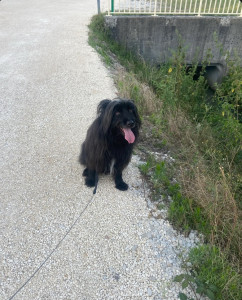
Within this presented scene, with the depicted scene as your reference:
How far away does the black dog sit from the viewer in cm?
280

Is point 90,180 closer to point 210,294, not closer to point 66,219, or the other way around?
point 66,219

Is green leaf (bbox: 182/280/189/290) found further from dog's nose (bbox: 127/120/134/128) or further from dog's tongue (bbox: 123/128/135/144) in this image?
dog's nose (bbox: 127/120/134/128)

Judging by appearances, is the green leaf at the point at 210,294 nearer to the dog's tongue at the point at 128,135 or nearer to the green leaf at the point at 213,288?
the green leaf at the point at 213,288

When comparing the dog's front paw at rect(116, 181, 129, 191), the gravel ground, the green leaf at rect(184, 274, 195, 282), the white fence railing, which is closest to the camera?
the green leaf at rect(184, 274, 195, 282)

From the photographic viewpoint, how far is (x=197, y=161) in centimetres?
405

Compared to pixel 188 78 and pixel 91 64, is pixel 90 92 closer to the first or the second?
pixel 91 64

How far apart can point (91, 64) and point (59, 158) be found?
427 centimetres

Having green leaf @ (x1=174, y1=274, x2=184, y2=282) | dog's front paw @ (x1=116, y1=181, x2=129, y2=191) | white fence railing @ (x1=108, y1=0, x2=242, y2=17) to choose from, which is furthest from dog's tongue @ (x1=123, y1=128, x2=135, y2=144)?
white fence railing @ (x1=108, y1=0, x2=242, y2=17)

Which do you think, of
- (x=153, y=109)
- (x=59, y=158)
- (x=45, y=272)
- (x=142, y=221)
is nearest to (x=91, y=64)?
(x=153, y=109)

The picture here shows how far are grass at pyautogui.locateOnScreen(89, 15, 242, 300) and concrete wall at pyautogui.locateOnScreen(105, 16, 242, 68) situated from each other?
2.34 meters

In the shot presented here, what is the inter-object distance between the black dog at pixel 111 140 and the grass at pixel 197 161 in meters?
0.63

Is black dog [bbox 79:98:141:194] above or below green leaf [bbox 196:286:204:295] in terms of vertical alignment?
above

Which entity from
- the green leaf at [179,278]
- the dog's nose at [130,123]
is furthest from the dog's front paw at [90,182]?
the green leaf at [179,278]

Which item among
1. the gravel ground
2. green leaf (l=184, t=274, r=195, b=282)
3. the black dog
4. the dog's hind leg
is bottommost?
the gravel ground
